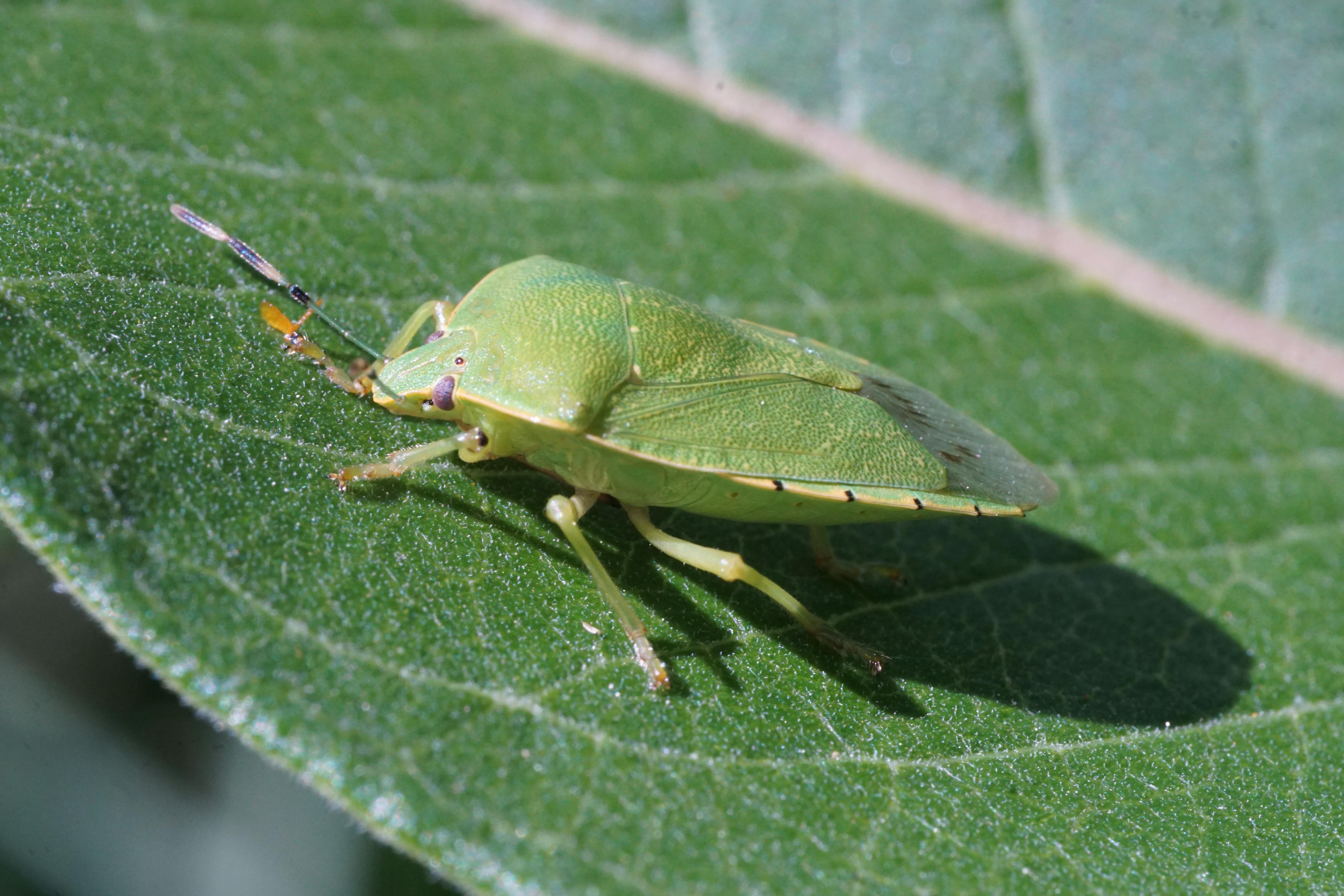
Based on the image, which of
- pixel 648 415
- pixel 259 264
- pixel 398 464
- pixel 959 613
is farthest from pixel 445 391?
pixel 959 613

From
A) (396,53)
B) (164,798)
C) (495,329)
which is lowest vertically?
(164,798)

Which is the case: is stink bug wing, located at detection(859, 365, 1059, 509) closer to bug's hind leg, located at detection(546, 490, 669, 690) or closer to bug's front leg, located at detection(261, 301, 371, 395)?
bug's hind leg, located at detection(546, 490, 669, 690)

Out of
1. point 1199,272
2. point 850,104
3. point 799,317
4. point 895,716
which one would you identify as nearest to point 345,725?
point 895,716

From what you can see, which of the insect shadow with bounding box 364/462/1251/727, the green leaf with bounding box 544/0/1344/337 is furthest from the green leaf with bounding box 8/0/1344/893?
the green leaf with bounding box 544/0/1344/337

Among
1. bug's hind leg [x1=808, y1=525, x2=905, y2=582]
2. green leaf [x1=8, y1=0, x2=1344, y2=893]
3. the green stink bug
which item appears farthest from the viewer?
bug's hind leg [x1=808, y1=525, x2=905, y2=582]

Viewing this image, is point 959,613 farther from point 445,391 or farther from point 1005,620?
point 445,391

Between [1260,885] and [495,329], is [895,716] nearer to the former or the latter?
[1260,885]
